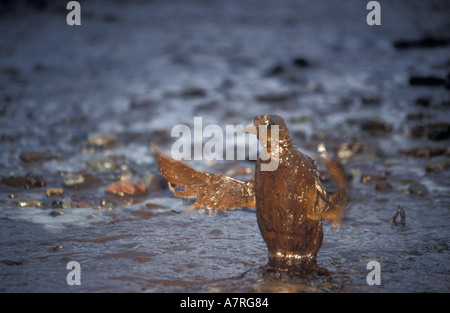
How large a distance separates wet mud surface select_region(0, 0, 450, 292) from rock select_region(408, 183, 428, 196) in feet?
0.08

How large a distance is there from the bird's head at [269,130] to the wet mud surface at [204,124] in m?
0.89

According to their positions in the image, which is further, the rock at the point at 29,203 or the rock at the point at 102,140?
the rock at the point at 102,140

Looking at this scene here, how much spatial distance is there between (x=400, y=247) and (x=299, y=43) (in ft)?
32.7

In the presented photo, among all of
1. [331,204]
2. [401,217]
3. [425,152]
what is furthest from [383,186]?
[331,204]

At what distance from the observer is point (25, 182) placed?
5.94 metres

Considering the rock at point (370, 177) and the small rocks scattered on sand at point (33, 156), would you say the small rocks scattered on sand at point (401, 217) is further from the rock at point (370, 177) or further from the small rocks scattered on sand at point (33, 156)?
the small rocks scattered on sand at point (33, 156)

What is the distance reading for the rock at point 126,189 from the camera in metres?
5.73

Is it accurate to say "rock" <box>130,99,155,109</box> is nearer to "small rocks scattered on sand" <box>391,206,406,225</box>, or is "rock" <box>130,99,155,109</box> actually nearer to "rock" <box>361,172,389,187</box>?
"rock" <box>361,172,389,187</box>

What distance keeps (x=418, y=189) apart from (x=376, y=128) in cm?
303

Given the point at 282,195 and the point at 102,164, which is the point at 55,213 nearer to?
the point at 102,164

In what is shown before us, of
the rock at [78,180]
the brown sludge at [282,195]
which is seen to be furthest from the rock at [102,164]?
the brown sludge at [282,195]

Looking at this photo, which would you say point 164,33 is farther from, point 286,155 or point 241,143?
point 286,155
